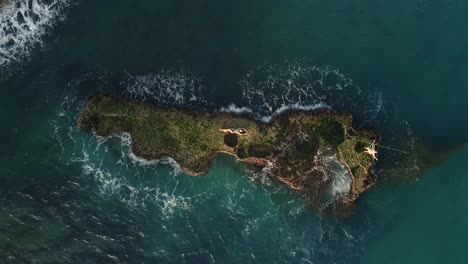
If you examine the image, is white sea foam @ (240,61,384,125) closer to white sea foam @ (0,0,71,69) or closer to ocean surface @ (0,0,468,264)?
ocean surface @ (0,0,468,264)

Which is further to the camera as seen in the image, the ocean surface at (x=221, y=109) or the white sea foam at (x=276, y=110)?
the white sea foam at (x=276, y=110)

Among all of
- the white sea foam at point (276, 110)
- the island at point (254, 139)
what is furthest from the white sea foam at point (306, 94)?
the island at point (254, 139)

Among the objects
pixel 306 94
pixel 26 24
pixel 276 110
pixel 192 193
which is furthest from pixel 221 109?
pixel 26 24

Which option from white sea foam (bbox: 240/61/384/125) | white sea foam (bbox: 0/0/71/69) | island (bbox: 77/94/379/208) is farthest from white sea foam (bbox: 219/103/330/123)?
white sea foam (bbox: 0/0/71/69)

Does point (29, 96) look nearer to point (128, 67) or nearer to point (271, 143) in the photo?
point (128, 67)

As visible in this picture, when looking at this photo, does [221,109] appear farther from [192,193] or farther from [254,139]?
[192,193]

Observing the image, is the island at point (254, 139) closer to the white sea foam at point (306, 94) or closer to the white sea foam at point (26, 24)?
the white sea foam at point (306, 94)

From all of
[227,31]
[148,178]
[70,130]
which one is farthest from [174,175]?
[227,31]
